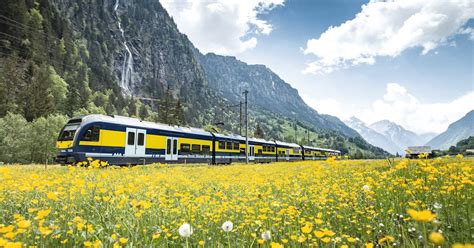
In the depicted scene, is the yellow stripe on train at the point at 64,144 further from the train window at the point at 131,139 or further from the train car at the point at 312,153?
the train car at the point at 312,153

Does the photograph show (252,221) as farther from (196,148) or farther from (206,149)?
(206,149)

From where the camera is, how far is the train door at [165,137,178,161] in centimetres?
2314

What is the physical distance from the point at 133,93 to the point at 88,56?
2974cm

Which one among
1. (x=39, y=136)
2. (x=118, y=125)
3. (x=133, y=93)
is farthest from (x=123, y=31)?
(x=118, y=125)

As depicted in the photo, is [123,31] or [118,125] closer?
[118,125]

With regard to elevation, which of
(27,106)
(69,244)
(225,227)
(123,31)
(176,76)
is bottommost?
(69,244)

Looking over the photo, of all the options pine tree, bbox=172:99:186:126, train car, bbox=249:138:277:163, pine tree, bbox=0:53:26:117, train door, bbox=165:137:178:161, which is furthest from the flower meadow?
pine tree, bbox=172:99:186:126

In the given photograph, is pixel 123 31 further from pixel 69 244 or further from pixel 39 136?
pixel 69 244

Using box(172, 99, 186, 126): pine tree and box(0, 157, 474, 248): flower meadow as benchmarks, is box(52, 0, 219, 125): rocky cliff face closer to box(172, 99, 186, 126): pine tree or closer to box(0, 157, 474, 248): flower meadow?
box(172, 99, 186, 126): pine tree

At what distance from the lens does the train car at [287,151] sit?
43.9m

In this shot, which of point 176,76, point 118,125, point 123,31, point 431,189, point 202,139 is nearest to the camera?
point 431,189

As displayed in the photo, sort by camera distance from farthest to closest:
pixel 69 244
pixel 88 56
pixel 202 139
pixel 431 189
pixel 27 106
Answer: pixel 88 56
pixel 27 106
pixel 202 139
pixel 431 189
pixel 69 244

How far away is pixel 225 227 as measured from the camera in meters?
2.21

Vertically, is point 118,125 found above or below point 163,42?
below
